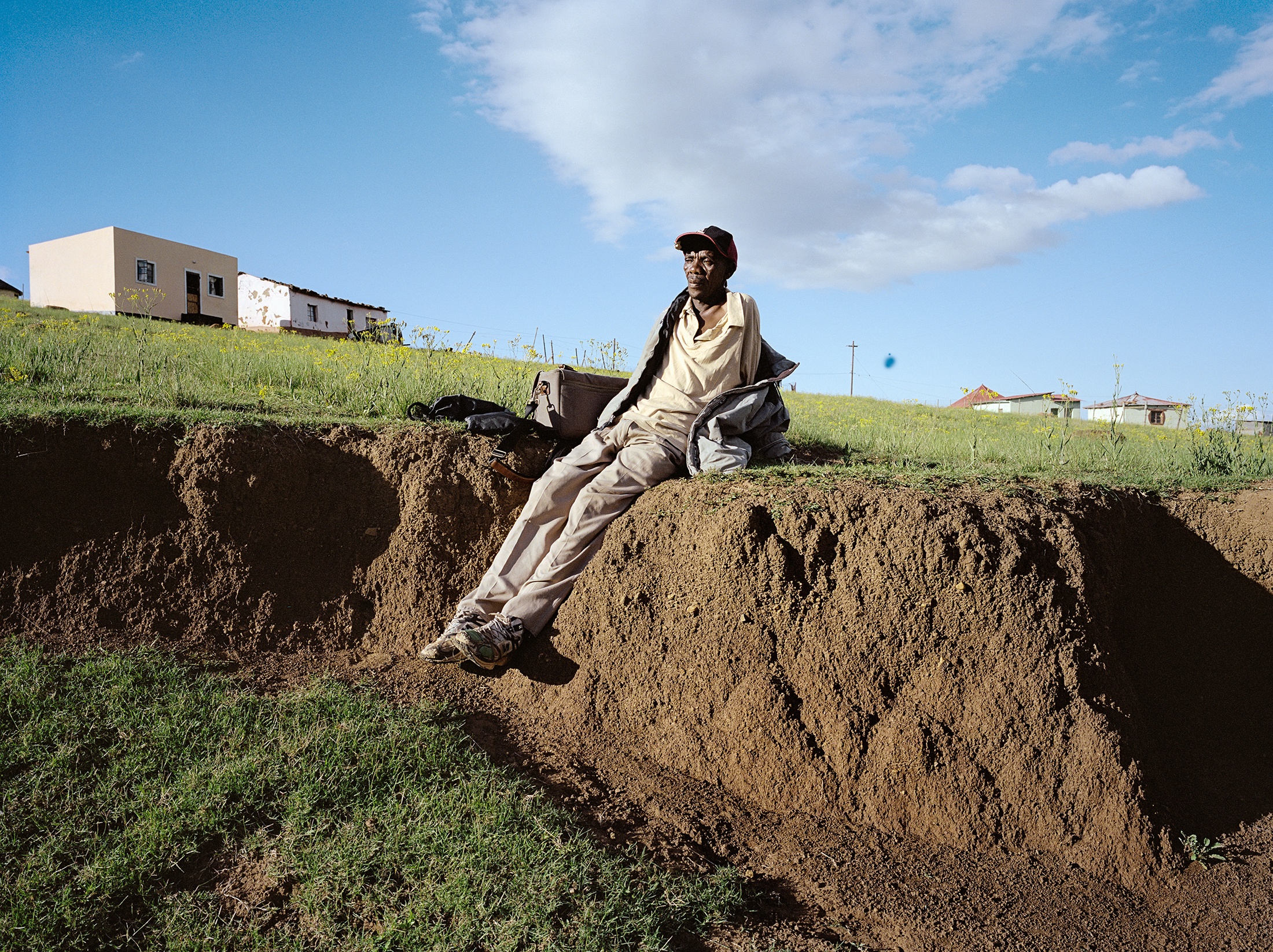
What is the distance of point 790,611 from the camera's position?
139 inches

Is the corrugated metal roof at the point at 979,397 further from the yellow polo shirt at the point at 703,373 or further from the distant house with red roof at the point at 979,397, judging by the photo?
the yellow polo shirt at the point at 703,373

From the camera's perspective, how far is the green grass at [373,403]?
186 inches

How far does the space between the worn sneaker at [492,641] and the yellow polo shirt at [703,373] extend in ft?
4.47

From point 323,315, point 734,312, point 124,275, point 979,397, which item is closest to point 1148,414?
point 979,397

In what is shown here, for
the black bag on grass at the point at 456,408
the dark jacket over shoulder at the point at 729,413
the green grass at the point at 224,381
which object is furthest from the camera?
the black bag on grass at the point at 456,408

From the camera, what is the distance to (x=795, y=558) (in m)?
3.60

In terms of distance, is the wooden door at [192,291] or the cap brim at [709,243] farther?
the wooden door at [192,291]

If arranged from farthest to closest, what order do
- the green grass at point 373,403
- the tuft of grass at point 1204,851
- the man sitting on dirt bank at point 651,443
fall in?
the green grass at point 373,403 → the man sitting on dirt bank at point 651,443 → the tuft of grass at point 1204,851

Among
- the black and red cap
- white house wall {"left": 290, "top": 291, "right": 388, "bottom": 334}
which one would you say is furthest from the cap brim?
white house wall {"left": 290, "top": 291, "right": 388, "bottom": 334}

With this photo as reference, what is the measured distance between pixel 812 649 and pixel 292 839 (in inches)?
89.4

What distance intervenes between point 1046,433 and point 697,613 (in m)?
6.78

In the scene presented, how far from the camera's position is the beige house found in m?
24.9

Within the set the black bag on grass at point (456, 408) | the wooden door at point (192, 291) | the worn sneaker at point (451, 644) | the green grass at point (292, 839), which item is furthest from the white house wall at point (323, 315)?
the green grass at point (292, 839)

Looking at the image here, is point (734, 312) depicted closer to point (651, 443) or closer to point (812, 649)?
point (651, 443)
